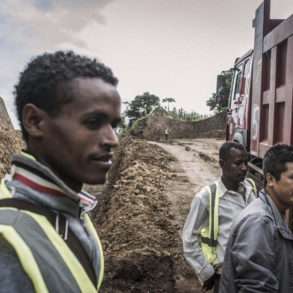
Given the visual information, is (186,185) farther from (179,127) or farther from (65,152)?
(179,127)

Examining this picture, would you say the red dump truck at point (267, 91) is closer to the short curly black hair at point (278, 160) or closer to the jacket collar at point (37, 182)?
the short curly black hair at point (278, 160)

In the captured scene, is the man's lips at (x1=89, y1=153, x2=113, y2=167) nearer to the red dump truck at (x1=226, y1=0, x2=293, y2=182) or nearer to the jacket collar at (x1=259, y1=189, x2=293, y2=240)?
the jacket collar at (x1=259, y1=189, x2=293, y2=240)

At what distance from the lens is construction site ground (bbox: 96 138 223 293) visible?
4965 mm

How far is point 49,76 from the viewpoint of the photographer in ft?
3.47

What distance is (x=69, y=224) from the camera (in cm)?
104

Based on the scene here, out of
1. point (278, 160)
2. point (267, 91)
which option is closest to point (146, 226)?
point (267, 91)

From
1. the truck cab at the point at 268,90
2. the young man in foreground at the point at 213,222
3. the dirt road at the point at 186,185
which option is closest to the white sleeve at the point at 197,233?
the young man in foreground at the point at 213,222

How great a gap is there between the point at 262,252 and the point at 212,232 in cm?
95

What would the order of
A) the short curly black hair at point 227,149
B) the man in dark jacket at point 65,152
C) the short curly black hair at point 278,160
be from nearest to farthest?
the man in dark jacket at point 65,152 → the short curly black hair at point 278,160 → the short curly black hair at point 227,149

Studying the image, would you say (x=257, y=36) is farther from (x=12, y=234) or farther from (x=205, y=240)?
(x=12, y=234)

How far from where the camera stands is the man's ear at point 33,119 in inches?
41.7

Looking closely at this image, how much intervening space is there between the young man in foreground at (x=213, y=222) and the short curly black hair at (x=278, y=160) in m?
0.71

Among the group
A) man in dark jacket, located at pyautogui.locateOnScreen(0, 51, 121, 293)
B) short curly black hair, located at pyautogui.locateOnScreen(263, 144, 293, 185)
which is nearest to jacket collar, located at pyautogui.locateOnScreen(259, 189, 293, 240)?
short curly black hair, located at pyautogui.locateOnScreen(263, 144, 293, 185)

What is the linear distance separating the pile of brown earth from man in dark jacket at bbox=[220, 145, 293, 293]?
8.84 feet
